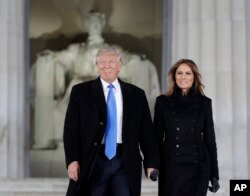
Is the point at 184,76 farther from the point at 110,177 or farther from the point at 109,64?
the point at 110,177

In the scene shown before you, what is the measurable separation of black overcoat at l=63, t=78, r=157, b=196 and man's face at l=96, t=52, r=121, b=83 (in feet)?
0.41

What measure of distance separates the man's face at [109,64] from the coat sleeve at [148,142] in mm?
386

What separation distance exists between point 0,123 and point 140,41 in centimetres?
241

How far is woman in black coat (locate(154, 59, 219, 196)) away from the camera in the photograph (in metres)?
6.75

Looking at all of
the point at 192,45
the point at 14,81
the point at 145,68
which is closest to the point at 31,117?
the point at 14,81

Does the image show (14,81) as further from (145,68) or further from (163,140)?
(163,140)

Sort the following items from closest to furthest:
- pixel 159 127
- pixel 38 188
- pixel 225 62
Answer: pixel 159 127
pixel 38 188
pixel 225 62

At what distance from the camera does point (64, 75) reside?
11586 millimetres

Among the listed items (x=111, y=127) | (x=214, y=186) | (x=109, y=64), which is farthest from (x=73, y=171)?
(x=214, y=186)

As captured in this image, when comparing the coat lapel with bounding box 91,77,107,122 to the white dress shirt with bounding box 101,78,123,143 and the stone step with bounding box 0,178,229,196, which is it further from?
the stone step with bounding box 0,178,229,196

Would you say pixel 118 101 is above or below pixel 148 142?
above

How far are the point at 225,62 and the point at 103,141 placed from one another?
174 inches

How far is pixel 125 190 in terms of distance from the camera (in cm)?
646

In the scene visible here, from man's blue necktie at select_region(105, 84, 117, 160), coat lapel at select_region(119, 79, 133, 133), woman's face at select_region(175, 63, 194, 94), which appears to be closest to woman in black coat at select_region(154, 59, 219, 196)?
woman's face at select_region(175, 63, 194, 94)
